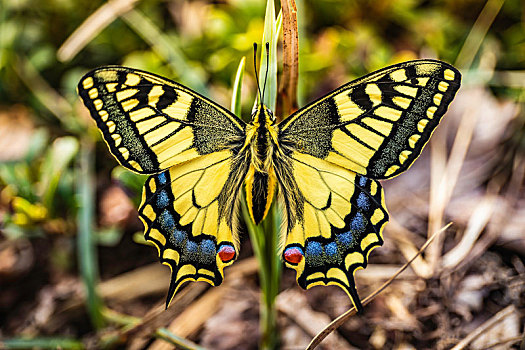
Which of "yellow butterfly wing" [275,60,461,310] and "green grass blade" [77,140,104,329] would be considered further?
"green grass blade" [77,140,104,329]

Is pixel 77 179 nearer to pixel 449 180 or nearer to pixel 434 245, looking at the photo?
pixel 434 245

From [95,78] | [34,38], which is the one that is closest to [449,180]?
[95,78]

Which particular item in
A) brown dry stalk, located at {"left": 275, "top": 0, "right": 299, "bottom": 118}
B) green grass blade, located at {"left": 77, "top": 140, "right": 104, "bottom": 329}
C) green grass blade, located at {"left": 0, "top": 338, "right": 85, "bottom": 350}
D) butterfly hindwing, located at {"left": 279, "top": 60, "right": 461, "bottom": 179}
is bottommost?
green grass blade, located at {"left": 0, "top": 338, "right": 85, "bottom": 350}

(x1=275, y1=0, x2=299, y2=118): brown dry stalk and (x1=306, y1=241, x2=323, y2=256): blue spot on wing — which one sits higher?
(x1=275, y1=0, x2=299, y2=118): brown dry stalk

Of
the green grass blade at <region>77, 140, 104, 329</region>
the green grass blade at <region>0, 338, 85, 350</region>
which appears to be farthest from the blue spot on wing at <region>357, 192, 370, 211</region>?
the green grass blade at <region>0, 338, 85, 350</region>

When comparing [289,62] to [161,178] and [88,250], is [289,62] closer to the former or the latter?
[161,178]

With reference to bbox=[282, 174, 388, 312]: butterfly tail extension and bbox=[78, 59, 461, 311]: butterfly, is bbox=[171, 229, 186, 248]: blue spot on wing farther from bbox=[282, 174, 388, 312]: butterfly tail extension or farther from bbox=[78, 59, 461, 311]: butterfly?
bbox=[282, 174, 388, 312]: butterfly tail extension

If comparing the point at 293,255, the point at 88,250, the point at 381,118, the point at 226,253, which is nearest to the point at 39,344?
the point at 88,250
